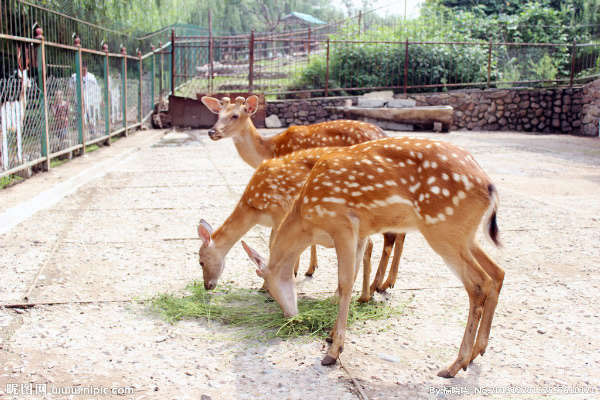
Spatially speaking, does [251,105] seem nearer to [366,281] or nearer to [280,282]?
[366,281]

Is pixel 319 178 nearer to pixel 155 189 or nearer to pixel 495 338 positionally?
A: pixel 495 338

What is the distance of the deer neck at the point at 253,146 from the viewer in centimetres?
651

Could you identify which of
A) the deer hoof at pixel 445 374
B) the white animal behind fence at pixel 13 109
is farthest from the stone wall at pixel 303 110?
the deer hoof at pixel 445 374

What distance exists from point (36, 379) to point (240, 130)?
160 inches

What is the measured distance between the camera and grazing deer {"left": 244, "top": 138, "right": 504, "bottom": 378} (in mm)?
3238

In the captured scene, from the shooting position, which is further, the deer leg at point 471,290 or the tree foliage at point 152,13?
the tree foliage at point 152,13

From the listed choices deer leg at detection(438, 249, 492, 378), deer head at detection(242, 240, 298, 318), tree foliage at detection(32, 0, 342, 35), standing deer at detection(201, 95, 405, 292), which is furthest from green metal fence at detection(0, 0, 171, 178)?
deer leg at detection(438, 249, 492, 378)

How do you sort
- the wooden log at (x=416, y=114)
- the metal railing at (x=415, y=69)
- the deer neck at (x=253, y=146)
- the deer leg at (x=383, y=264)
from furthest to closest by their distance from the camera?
the metal railing at (x=415, y=69), the wooden log at (x=416, y=114), the deer neck at (x=253, y=146), the deer leg at (x=383, y=264)

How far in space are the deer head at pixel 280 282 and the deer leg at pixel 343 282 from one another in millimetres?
424

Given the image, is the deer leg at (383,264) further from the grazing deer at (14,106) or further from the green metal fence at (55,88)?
the grazing deer at (14,106)

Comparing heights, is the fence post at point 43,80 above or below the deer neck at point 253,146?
above

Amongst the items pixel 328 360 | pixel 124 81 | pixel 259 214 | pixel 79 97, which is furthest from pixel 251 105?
pixel 124 81

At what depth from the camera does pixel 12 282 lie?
4.52 m

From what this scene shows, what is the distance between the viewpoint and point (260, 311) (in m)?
4.11
